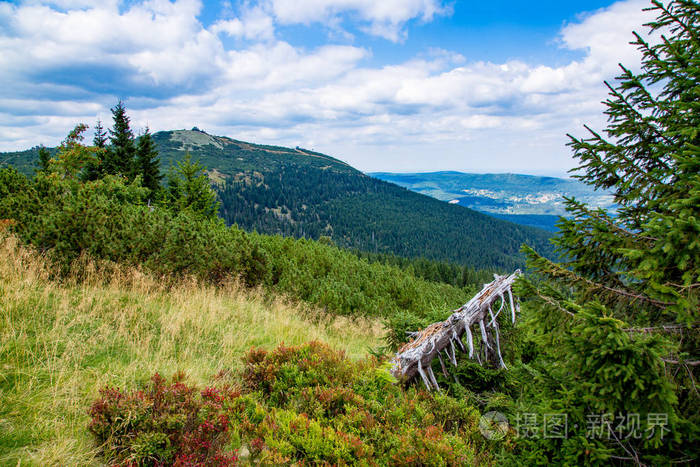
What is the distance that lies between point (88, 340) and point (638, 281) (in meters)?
6.02

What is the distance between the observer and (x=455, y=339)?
494 cm

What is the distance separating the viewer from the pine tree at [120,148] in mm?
25875

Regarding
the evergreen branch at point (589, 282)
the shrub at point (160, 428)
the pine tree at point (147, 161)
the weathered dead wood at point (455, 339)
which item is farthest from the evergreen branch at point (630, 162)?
the pine tree at point (147, 161)

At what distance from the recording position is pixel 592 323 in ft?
7.39

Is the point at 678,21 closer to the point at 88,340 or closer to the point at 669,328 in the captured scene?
the point at 669,328

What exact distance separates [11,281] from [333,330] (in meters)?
5.96

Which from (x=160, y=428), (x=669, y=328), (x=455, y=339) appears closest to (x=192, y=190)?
(x=455, y=339)

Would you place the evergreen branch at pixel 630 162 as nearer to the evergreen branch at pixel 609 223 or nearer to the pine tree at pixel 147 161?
the evergreen branch at pixel 609 223

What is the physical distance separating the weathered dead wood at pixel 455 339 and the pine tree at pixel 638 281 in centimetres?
158

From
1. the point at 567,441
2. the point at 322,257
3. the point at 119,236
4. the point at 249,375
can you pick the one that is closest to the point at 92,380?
the point at 249,375

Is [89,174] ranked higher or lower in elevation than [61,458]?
higher

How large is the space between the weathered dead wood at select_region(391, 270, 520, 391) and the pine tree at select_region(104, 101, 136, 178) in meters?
28.7

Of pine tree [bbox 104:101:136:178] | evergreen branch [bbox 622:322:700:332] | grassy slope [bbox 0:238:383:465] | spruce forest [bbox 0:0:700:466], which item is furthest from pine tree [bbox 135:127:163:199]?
evergreen branch [bbox 622:322:700:332]

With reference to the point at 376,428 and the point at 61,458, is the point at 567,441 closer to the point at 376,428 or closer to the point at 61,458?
the point at 376,428
